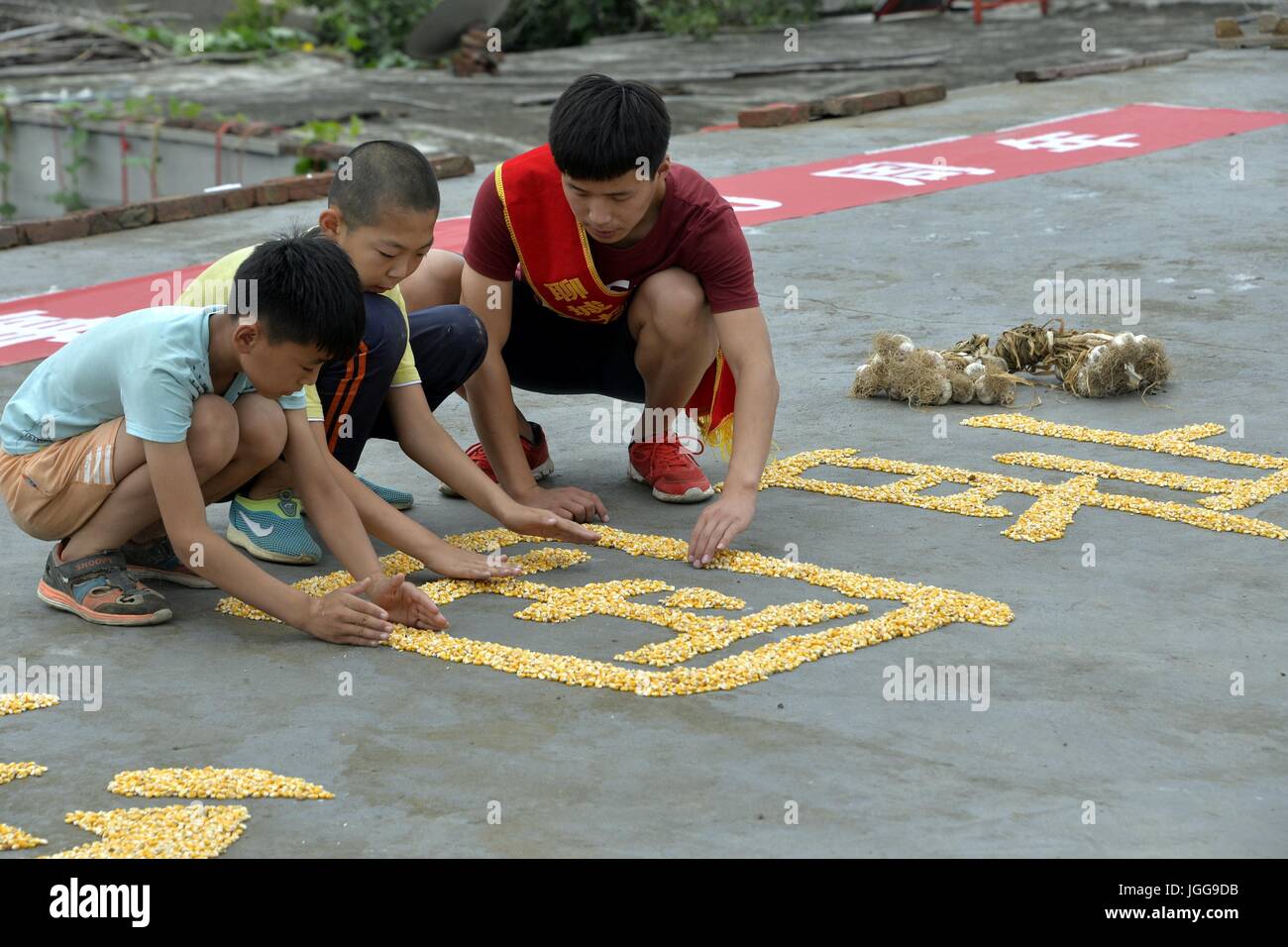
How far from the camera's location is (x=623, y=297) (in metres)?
3.87

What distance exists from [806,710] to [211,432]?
1.28 m

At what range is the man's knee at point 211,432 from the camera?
3041 mm

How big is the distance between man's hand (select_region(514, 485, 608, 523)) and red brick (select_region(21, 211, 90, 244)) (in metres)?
4.82

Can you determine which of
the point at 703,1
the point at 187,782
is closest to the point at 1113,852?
the point at 187,782

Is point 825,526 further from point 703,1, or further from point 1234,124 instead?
point 703,1

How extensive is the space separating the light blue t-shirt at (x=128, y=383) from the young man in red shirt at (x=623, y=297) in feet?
2.56

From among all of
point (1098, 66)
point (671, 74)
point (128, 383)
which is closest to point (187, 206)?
point (128, 383)

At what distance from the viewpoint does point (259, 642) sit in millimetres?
3051

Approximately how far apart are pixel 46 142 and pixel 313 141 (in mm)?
2947

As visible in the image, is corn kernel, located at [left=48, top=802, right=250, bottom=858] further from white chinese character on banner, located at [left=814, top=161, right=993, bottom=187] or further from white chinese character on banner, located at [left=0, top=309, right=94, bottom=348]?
white chinese character on banner, located at [left=814, top=161, right=993, bottom=187]

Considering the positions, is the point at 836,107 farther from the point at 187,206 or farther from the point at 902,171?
the point at 187,206

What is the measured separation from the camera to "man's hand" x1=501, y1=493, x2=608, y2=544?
3.45 metres

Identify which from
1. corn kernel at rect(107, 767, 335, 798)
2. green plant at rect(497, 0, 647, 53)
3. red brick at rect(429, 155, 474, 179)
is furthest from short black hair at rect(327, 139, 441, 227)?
green plant at rect(497, 0, 647, 53)

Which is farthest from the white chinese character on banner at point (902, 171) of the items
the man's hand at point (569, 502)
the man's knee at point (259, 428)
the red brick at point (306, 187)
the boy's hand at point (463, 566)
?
the man's knee at point (259, 428)
